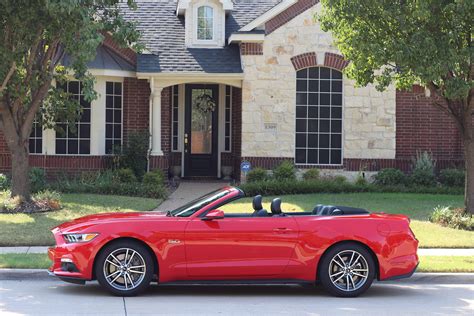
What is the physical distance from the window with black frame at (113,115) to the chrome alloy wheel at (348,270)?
520 inches

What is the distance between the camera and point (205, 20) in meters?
22.9

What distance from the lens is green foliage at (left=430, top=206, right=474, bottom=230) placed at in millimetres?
15422

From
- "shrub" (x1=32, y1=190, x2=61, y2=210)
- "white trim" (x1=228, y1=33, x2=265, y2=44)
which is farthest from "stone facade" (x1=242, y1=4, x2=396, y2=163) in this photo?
"shrub" (x1=32, y1=190, x2=61, y2=210)

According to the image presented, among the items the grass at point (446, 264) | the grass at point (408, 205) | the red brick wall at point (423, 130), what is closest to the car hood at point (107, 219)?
the grass at point (446, 264)

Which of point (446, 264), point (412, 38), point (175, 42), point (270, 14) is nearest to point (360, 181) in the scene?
point (270, 14)

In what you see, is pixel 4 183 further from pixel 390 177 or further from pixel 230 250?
pixel 230 250

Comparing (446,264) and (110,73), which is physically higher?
(110,73)

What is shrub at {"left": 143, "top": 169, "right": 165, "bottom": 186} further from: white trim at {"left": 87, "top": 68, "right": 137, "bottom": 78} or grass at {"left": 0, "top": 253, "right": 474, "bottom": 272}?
grass at {"left": 0, "top": 253, "right": 474, "bottom": 272}

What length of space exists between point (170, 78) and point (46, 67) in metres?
5.51

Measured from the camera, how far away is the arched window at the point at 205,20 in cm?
2286

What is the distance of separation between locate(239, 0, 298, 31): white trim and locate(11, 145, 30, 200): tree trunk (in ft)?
24.1

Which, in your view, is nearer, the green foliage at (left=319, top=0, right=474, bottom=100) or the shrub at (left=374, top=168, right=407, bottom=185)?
the green foliage at (left=319, top=0, right=474, bottom=100)

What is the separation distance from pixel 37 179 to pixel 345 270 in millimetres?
11973

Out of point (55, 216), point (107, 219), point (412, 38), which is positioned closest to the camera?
point (107, 219)
